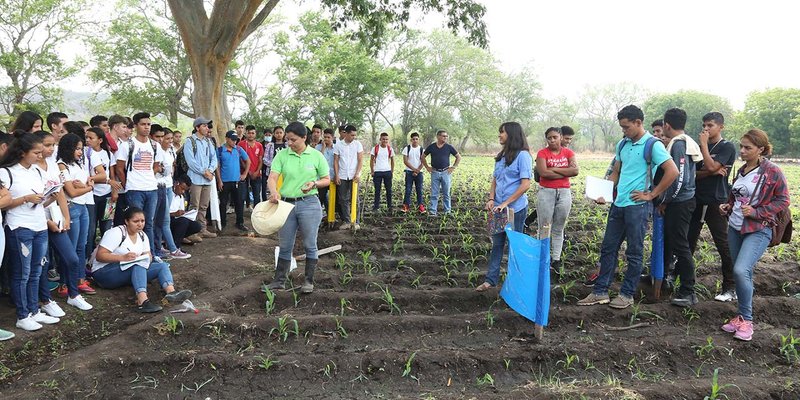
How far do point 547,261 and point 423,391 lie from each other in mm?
1502

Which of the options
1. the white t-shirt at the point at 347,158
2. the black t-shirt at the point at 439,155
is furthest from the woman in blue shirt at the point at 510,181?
the black t-shirt at the point at 439,155

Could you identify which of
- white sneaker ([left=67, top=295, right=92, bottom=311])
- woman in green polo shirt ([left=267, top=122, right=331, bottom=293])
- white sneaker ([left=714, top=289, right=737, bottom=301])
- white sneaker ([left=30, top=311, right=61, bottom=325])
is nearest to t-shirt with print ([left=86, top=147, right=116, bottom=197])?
white sneaker ([left=67, top=295, right=92, bottom=311])

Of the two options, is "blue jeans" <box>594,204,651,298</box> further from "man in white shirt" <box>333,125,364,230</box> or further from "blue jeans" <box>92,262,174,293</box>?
"blue jeans" <box>92,262,174,293</box>

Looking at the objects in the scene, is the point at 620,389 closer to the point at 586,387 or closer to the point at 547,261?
the point at 586,387

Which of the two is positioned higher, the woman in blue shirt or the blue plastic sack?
the woman in blue shirt

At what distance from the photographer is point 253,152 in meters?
8.90

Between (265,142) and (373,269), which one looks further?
(265,142)

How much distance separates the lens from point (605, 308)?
15.9 ft

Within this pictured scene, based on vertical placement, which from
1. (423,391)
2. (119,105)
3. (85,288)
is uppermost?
(119,105)

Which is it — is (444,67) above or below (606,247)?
above

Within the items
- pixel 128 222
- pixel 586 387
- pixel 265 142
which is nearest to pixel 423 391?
pixel 586 387

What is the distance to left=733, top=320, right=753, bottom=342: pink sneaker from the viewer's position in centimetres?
427

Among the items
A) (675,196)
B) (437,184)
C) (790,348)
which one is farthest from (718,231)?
(437,184)

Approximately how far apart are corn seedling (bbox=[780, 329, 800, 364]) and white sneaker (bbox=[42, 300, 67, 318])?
6324mm
